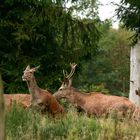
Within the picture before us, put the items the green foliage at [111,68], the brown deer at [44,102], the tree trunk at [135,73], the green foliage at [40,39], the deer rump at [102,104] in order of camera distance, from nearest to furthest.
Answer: the brown deer at [44,102] < the deer rump at [102,104] < the tree trunk at [135,73] < the green foliage at [40,39] < the green foliage at [111,68]

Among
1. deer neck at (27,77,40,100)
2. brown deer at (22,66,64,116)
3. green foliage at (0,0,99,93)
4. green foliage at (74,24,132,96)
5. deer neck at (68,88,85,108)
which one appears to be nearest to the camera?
brown deer at (22,66,64,116)

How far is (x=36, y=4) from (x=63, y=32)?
141cm

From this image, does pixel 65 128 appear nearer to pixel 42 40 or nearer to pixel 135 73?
pixel 135 73

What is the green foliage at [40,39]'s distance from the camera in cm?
2230

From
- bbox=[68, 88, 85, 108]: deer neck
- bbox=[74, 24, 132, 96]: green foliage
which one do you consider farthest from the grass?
bbox=[74, 24, 132, 96]: green foliage

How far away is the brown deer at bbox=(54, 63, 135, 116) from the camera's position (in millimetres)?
18266

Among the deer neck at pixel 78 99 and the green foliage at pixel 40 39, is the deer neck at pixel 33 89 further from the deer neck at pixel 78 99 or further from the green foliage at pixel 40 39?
the green foliage at pixel 40 39

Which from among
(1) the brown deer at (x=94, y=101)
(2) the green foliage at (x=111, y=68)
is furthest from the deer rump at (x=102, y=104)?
(2) the green foliage at (x=111, y=68)

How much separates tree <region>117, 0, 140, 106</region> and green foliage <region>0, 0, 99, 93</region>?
206cm

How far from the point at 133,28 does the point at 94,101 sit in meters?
3.61

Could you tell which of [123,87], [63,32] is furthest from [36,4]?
[123,87]

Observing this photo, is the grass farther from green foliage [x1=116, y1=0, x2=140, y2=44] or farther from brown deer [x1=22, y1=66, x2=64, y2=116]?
green foliage [x1=116, y1=0, x2=140, y2=44]

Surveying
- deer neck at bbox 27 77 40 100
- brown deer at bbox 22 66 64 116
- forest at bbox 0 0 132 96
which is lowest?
brown deer at bbox 22 66 64 116

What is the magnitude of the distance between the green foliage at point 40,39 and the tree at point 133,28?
6.75 ft
